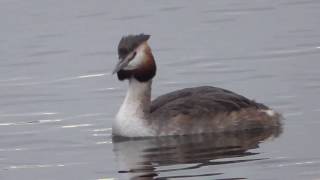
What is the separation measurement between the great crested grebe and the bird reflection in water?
13cm

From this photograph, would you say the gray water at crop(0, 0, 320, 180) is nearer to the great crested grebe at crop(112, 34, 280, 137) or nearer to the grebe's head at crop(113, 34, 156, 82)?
the great crested grebe at crop(112, 34, 280, 137)

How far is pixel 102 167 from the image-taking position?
16.3 m

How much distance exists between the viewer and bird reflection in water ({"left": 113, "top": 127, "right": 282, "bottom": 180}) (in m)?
16.0

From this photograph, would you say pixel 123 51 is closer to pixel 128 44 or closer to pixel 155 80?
pixel 128 44

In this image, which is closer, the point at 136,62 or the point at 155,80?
the point at 136,62

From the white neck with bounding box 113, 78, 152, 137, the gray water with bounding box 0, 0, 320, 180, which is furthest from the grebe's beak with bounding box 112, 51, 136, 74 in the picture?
the gray water with bounding box 0, 0, 320, 180

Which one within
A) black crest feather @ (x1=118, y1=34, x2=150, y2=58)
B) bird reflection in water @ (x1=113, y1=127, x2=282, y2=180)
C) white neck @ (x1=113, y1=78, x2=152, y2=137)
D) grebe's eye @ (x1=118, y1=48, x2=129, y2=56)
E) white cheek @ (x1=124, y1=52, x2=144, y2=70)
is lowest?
bird reflection in water @ (x1=113, y1=127, x2=282, y2=180)

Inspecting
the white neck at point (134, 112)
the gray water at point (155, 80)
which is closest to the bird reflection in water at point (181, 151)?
the gray water at point (155, 80)

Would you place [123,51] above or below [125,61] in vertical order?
above

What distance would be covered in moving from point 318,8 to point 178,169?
10.7m

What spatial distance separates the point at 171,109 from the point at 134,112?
0.45 metres

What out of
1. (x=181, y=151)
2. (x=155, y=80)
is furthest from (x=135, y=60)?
(x=155, y=80)

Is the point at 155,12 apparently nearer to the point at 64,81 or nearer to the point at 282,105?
the point at 64,81

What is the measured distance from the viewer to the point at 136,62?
60.3ft
